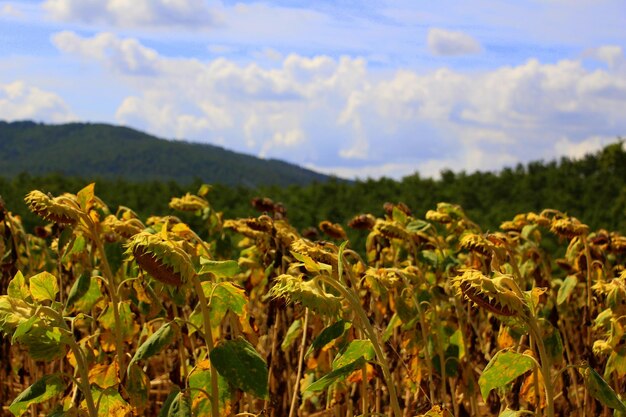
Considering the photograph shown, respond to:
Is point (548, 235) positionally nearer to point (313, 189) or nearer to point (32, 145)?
point (313, 189)

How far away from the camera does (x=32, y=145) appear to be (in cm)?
9256

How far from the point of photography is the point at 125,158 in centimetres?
8206

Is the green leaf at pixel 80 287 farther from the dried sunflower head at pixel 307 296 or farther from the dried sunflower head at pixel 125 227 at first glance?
the dried sunflower head at pixel 307 296

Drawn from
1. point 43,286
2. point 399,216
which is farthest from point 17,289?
point 399,216

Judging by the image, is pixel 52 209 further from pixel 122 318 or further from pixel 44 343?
pixel 122 318

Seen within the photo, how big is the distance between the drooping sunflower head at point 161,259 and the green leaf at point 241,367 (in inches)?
6.3

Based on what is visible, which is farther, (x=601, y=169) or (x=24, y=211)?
(x=601, y=169)

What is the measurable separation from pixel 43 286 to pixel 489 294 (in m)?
1.04

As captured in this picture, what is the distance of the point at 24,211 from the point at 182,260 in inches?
375

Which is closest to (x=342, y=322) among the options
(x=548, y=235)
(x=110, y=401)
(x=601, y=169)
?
(x=110, y=401)

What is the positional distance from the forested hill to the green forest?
56513 millimetres

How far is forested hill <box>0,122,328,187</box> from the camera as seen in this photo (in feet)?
249

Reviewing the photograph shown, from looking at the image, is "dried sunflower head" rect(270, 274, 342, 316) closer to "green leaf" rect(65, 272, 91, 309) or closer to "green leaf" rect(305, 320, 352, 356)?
"green leaf" rect(305, 320, 352, 356)

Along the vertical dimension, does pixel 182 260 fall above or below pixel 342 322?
above
